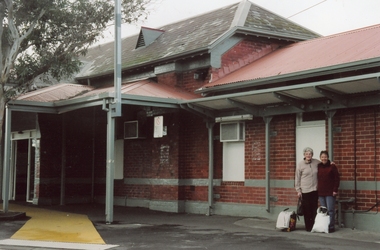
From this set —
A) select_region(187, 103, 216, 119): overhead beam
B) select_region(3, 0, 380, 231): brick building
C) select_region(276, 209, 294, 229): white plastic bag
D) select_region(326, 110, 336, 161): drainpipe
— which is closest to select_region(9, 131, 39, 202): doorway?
select_region(3, 0, 380, 231): brick building

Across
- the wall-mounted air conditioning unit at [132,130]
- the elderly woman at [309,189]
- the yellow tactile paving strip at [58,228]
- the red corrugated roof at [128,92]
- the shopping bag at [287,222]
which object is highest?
the red corrugated roof at [128,92]

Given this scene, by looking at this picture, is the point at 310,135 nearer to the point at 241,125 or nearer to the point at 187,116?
the point at 241,125

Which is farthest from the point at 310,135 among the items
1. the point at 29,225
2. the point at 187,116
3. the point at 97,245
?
the point at 29,225

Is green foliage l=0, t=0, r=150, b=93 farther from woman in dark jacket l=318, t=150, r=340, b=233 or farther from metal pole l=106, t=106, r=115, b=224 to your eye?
Result: woman in dark jacket l=318, t=150, r=340, b=233

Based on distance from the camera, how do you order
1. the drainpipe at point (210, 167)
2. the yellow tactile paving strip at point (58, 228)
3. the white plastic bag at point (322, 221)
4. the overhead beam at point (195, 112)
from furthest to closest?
the drainpipe at point (210, 167) < the overhead beam at point (195, 112) < the white plastic bag at point (322, 221) < the yellow tactile paving strip at point (58, 228)

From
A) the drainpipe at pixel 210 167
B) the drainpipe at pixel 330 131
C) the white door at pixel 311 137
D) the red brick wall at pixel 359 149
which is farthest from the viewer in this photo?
the drainpipe at pixel 210 167

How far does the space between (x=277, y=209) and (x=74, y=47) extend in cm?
696

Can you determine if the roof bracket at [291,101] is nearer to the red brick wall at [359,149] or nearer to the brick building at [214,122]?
the brick building at [214,122]

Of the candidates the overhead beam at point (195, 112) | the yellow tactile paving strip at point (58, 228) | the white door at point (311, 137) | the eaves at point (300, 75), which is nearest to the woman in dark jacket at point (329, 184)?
the white door at point (311, 137)

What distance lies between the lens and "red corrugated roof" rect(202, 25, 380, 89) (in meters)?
11.7

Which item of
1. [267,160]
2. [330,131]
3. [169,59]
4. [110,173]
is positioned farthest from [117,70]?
[330,131]

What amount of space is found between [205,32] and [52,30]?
14.7ft

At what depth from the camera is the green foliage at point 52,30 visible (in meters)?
13.8

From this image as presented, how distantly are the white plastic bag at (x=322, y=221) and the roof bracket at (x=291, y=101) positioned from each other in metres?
2.46
